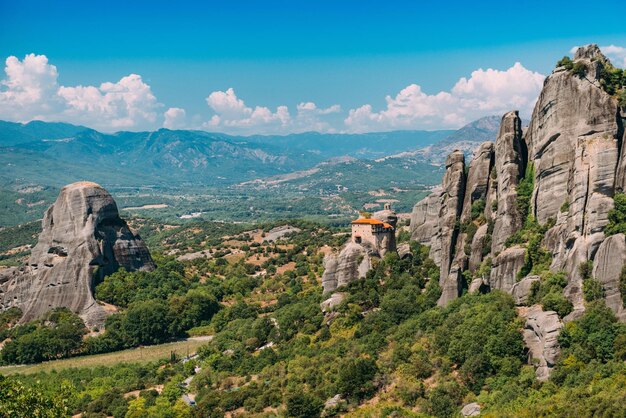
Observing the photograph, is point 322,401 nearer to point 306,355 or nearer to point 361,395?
point 361,395

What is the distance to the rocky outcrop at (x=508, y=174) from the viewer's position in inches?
2427

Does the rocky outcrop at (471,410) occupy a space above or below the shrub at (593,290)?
below

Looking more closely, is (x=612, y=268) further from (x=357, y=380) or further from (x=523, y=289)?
(x=357, y=380)

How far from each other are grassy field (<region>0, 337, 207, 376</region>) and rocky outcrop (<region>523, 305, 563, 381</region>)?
46.5 m

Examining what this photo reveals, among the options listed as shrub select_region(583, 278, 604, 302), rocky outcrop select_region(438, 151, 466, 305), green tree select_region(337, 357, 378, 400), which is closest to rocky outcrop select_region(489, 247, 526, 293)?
rocky outcrop select_region(438, 151, 466, 305)

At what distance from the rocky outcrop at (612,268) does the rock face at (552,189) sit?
7 centimetres

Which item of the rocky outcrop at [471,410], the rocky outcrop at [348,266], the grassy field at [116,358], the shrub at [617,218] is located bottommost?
the grassy field at [116,358]

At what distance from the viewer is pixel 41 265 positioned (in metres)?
104

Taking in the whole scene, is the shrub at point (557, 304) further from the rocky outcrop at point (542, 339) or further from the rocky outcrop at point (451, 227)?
the rocky outcrop at point (451, 227)

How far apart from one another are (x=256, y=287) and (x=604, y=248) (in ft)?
229

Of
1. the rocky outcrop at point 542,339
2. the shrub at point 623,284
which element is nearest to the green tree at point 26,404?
the rocky outcrop at point 542,339

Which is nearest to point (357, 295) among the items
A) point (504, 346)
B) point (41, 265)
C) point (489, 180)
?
point (489, 180)

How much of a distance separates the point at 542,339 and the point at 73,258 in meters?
74.3

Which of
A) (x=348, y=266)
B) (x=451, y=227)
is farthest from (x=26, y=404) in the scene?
(x=348, y=266)
